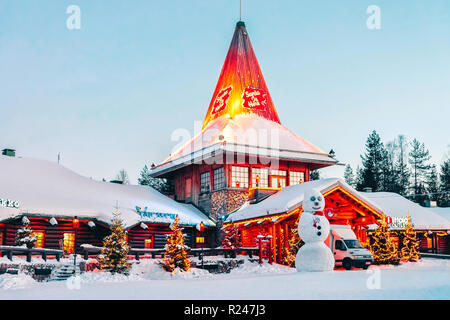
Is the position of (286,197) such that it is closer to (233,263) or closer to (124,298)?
(233,263)

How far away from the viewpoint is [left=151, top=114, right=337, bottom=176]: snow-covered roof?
31.8 m

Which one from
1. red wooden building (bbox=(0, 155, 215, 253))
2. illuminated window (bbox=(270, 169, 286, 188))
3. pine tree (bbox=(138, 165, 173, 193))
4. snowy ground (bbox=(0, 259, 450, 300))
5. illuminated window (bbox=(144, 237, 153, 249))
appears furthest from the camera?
pine tree (bbox=(138, 165, 173, 193))

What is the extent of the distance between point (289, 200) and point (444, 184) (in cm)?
4613

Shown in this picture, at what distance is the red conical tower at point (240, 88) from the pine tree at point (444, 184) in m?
35.0

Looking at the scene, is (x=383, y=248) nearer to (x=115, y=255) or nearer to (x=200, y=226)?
(x=200, y=226)

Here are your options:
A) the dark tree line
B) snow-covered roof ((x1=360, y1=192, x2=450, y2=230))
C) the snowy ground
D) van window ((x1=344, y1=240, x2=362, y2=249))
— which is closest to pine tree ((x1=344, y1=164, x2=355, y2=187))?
the dark tree line

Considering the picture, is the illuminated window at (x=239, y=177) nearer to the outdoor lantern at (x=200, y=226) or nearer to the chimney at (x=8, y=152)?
the outdoor lantern at (x=200, y=226)

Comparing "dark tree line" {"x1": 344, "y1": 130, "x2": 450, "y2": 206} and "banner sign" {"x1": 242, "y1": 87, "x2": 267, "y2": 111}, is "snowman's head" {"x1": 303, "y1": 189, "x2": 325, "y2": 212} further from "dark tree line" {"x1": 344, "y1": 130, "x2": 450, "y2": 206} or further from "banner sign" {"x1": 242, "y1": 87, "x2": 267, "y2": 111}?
"dark tree line" {"x1": 344, "y1": 130, "x2": 450, "y2": 206}

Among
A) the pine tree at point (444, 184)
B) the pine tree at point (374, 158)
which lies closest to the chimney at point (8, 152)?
the pine tree at point (374, 158)

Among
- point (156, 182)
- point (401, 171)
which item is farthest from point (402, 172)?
point (156, 182)

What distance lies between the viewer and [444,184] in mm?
63312

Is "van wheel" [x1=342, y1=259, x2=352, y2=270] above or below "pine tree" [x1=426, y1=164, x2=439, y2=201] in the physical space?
below

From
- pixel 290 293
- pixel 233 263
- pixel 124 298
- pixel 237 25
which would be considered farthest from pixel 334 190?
pixel 237 25

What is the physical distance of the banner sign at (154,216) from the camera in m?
28.6
